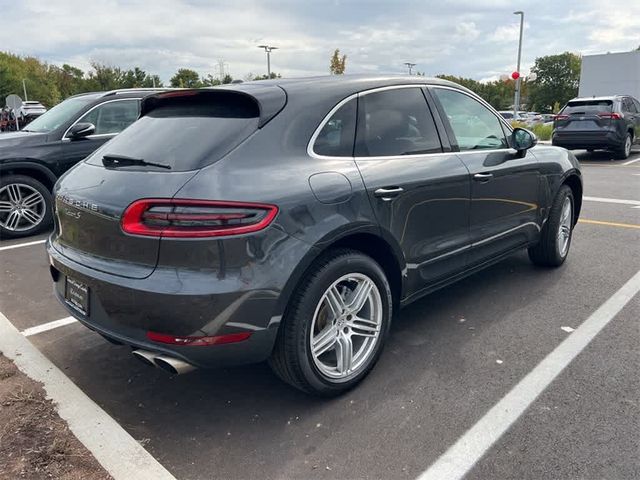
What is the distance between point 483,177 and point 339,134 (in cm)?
131

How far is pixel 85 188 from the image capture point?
2785 millimetres

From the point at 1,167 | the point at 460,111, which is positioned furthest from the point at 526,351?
the point at 1,167

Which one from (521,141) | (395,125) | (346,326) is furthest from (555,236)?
(346,326)

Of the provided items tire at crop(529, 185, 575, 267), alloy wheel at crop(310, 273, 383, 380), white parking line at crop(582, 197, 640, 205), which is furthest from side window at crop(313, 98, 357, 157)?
white parking line at crop(582, 197, 640, 205)

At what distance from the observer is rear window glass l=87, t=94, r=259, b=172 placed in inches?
102

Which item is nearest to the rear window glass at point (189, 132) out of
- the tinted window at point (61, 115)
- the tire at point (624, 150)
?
the tinted window at point (61, 115)

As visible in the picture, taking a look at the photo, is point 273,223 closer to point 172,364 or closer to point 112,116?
point 172,364

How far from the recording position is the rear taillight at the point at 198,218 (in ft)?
7.66

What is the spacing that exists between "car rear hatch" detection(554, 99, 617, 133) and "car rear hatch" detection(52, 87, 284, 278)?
13321mm

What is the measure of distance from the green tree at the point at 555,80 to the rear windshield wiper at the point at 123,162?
86.3 m

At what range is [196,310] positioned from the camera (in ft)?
7.68

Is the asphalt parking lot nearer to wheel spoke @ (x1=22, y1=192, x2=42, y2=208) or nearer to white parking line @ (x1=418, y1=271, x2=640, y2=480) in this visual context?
white parking line @ (x1=418, y1=271, x2=640, y2=480)

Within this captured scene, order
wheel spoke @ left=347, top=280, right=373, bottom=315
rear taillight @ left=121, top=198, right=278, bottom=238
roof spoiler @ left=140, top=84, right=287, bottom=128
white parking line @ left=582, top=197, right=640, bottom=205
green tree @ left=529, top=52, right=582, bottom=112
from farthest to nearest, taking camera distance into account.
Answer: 1. green tree @ left=529, top=52, right=582, bottom=112
2. white parking line @ left=582, top=197, right=640, bottom=205
3. wheel spoke @ left=347, top=280, right=373, bottom=315
4. roof spoiler @ left=140, top=84, right=287, bottom=128
5. rear taillight @ left=121, top=198, right=278, bottom=238

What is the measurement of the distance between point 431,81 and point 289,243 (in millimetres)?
1909
